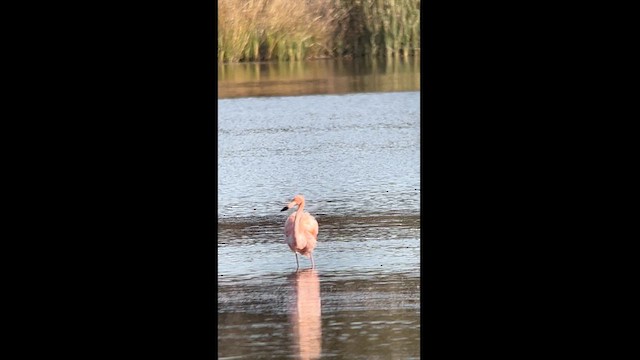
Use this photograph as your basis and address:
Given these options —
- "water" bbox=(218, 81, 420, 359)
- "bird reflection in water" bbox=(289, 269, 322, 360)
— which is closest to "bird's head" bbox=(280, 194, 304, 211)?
"water" bbox=(218, 81, 420, 359)

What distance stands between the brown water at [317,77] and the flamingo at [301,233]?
1.54ft

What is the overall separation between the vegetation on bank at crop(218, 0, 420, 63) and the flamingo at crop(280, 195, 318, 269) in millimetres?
557

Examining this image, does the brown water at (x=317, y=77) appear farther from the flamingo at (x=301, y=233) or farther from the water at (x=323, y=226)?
the flamingo at (x=301, y=233)

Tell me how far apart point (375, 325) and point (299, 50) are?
1.00 m

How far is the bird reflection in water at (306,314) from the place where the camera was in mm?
3309

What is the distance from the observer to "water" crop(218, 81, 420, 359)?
3.38 metres

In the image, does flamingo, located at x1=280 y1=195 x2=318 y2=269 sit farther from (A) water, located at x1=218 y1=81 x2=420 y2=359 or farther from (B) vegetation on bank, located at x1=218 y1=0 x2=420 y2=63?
(B) vegetation on bank, located at x1=218 y1=0 x2=420 y2=63

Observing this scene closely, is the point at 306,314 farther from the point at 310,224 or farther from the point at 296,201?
the point at 296,201
